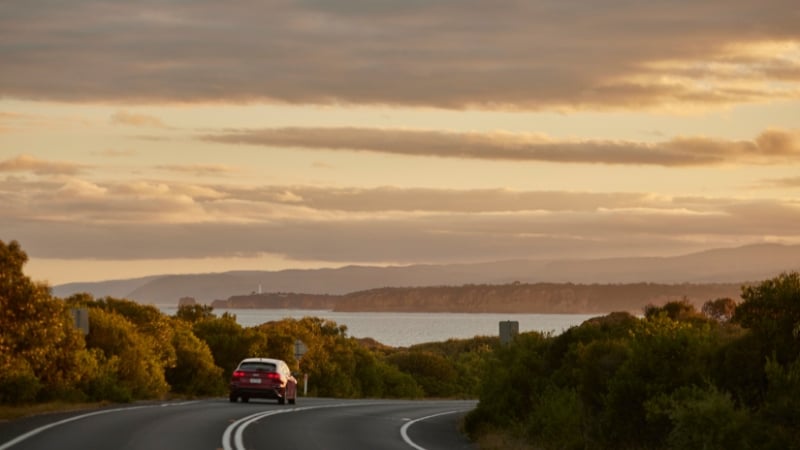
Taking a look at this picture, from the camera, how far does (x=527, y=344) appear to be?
113 ft

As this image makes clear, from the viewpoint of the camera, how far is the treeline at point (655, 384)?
20000mm

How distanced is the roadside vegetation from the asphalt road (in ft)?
7.07

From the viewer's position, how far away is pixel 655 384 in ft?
80.4

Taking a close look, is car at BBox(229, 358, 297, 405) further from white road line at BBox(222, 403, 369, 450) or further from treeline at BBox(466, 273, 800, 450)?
treeline at BBox(466, 273, 800, 450)

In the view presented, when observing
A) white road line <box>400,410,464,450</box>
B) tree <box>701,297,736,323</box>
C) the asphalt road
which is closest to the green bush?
the asphalt road

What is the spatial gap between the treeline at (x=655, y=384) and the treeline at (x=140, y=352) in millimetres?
2821

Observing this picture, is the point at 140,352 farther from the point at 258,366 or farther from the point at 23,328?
the point at 23,328

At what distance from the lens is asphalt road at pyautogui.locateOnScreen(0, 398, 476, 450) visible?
25453 mm

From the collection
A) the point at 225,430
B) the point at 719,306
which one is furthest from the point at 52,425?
the point at 719,306

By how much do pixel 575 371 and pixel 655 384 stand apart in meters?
4.84

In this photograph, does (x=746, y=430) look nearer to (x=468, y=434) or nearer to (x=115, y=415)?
(x=468, y=434)

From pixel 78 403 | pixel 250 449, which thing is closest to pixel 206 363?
pixel 78 403

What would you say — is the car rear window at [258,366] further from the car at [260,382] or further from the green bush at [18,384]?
the green bush at [18,384]

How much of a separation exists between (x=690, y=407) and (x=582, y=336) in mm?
11657
